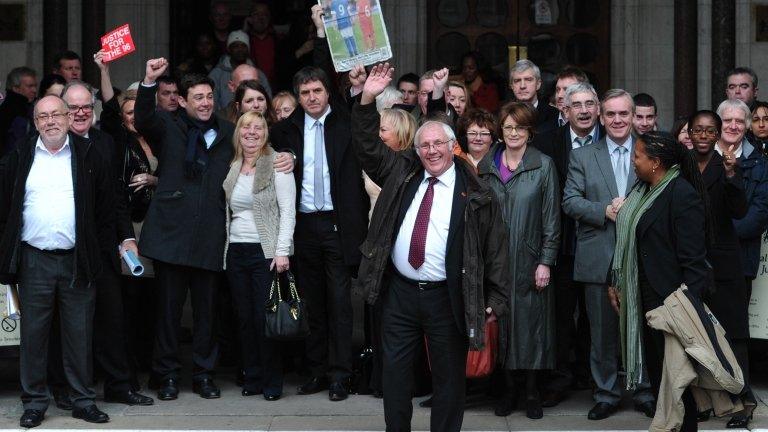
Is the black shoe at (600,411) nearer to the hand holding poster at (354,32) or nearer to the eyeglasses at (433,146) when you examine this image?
the eyeglasses at (433,146)

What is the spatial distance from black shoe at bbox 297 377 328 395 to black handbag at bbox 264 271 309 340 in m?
0.54

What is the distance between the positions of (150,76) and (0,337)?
6.51 feet

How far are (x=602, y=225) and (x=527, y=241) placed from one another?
0.48 meters

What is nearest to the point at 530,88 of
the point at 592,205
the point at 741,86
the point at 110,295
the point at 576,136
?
the point at 576,136

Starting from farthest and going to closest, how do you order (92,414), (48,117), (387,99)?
(387,99) < (92,414) < (48,117)

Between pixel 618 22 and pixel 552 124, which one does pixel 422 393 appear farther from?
pixel 618 22

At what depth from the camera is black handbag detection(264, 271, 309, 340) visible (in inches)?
370

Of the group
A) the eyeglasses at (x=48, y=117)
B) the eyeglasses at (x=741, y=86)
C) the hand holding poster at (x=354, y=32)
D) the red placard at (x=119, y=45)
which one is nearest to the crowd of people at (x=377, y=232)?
the eyeglasses at (x=48, y=117)

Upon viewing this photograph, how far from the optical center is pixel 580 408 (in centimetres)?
950

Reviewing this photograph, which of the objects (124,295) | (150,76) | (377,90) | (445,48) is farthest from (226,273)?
(445,48)

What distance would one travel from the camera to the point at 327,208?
9766 millimetres

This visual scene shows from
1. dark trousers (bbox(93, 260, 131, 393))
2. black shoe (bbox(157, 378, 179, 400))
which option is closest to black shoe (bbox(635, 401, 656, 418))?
black shoe (bbox(157, 378, 179, 400))

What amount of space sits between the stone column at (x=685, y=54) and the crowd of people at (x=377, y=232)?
2097mm

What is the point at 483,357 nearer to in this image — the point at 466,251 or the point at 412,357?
the point at 412,357
